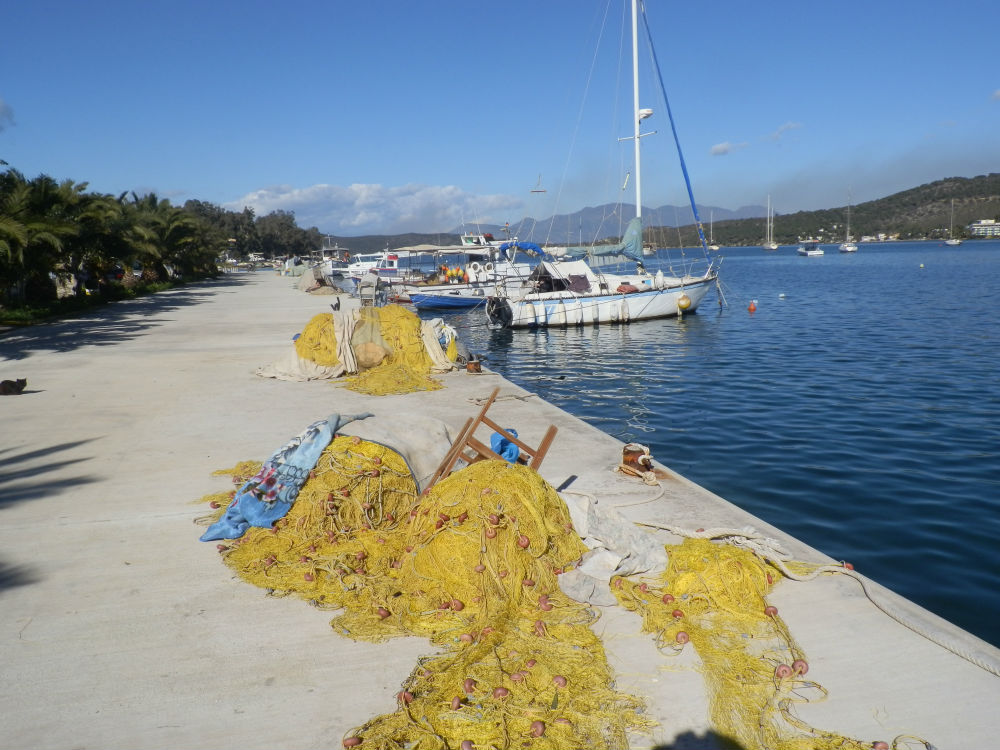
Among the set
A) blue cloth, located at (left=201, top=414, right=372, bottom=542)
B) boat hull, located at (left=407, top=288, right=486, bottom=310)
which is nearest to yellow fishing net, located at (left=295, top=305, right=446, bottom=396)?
blue cloth, located at (left=201, top=414, right=372, bottom=542)

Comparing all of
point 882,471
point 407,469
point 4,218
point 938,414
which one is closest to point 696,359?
point 938,414

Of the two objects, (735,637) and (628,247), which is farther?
(628,247)

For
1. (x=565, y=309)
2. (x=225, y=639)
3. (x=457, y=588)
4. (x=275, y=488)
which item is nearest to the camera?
(x=225, y=639)

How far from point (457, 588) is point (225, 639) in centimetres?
159

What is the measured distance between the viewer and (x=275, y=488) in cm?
619

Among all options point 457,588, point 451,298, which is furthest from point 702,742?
point 451,298

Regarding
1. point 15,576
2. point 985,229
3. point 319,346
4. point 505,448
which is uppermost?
point 985,229

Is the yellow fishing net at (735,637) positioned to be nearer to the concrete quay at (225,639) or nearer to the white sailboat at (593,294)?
the concrete quay at (225,639)

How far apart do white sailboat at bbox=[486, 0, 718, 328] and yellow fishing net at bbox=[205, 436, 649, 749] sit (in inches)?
920

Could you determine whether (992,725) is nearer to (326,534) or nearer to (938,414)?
(326,534)

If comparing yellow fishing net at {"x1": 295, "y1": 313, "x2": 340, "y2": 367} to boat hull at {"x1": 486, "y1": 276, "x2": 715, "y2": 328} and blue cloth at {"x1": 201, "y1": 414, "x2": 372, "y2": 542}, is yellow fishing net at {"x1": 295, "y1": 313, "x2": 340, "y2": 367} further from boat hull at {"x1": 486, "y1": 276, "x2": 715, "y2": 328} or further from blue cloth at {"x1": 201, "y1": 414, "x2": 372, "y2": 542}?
boat hull at {"x1": 486, "y1": 276, "x2": 715, "y2": 328}

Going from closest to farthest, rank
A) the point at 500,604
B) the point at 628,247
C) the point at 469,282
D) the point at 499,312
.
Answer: the point at 500,604 → the point at 499,312 → the point at 628,247 → the point at 469,282

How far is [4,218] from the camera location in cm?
2011

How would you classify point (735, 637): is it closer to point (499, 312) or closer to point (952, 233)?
point (499, 312)
